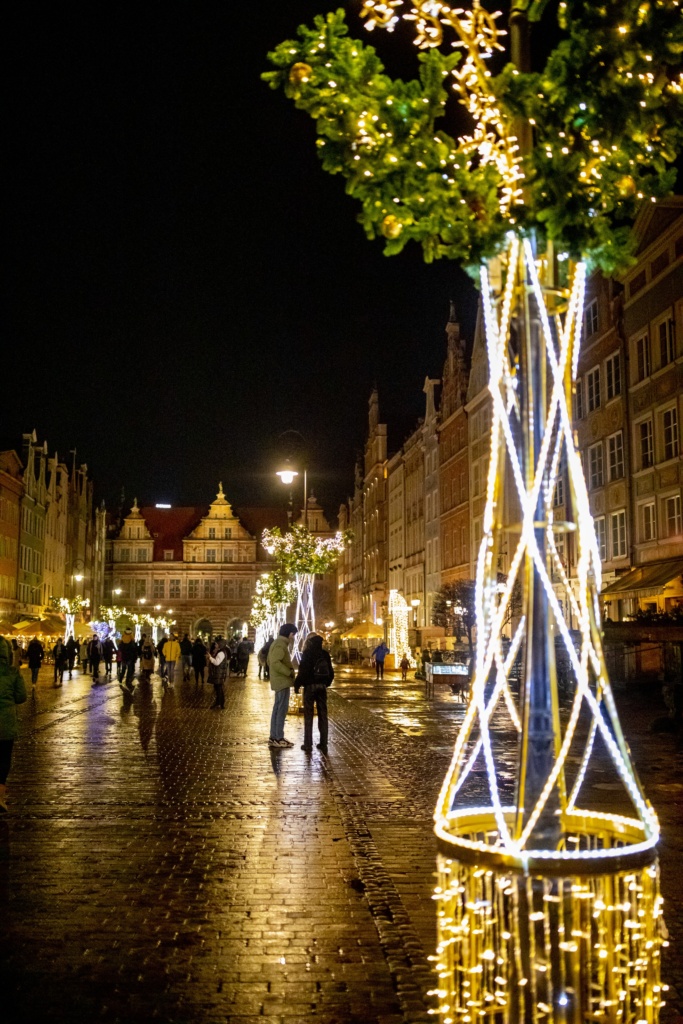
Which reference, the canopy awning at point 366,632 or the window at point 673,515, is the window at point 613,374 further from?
the canopy awning at point 366,632

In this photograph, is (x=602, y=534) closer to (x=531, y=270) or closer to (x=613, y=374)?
(x=613, y=374)

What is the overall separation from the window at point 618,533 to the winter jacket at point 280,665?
17.5 meters

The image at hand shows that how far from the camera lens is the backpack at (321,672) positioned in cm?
1511

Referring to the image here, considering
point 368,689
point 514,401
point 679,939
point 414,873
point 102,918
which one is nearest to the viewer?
point 514,401

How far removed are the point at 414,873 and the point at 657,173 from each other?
5.24 metres

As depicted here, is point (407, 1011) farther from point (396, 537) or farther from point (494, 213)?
point (396, 537)

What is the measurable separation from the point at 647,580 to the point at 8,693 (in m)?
20.5

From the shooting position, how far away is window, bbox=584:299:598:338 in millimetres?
33438

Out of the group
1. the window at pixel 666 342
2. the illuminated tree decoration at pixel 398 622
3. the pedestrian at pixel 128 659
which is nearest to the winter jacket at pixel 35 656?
the pedestrian at pixel 128 659

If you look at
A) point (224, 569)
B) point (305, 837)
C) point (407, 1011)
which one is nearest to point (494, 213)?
point (407, 1011)

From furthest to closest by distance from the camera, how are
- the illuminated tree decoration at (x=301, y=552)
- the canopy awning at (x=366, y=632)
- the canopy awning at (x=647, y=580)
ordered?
the canopy awning at (x=366, y=632) → the canopy awning at (x=647, y=580) → the illuminated tree decoration at (x=301, y=552)

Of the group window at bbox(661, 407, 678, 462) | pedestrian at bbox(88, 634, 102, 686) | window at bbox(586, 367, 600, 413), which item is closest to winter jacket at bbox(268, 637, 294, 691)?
window at bbox(661, 407, 678, 462)

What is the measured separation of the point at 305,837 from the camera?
8.82 meters

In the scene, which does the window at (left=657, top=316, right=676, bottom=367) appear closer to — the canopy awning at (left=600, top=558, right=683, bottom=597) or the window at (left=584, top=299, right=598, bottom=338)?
the window at (left=584, top=299, right=598, bottom=338)
